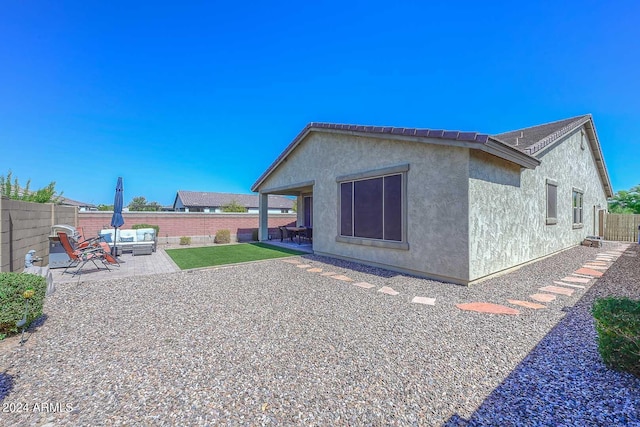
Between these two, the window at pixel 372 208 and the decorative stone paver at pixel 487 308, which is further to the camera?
the window at pixel 372 208

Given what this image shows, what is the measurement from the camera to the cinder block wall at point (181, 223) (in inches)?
636

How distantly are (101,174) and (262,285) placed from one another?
3149 centimetres

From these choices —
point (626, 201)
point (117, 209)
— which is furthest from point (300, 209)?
point (626, 201)

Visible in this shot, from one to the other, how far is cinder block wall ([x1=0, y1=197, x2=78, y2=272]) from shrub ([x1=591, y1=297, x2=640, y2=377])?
10.6 metres

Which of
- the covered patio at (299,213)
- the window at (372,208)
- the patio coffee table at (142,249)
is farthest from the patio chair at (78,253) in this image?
the covered patio at (299,213)

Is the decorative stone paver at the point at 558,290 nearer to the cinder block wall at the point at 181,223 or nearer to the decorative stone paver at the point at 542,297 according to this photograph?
the decorative stone paver at the point at 542,297

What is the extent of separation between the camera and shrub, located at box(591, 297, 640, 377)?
2.76 meters

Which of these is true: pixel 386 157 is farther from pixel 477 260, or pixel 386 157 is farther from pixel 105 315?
pixel 105 315

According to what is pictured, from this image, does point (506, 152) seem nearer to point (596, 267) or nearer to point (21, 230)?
point (596, 267)

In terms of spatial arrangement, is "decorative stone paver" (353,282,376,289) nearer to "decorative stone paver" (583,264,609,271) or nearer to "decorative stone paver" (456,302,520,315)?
"decorative stone paver" (456,302,520,315)

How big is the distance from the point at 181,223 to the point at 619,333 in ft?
65.0

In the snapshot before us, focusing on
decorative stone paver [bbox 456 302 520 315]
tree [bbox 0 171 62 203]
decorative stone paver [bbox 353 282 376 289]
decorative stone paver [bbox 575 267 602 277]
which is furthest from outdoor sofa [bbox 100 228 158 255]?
decorative stone paver [bbox 575 267 602 277]

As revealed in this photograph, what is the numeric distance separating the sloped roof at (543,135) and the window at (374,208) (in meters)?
4.28

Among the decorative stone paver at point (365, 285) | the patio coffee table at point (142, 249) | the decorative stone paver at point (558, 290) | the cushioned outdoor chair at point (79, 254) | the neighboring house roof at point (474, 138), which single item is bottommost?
the decorative stone paver at point (365, 285)
